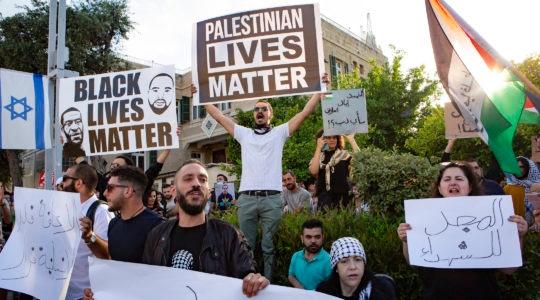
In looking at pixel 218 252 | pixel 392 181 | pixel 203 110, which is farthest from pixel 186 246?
pixel 203 110

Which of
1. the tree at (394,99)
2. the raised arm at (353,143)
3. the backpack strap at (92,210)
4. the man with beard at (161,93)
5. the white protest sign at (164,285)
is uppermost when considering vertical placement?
the tree at (394,99)

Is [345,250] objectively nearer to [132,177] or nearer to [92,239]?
[132,177]

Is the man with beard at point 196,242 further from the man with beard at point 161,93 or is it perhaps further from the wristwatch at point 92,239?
the man with beard at point 161,93

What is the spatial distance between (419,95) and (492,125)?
19730mm

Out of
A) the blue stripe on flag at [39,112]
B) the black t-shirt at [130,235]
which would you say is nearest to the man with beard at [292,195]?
the blue stripe on flag at [39,112]

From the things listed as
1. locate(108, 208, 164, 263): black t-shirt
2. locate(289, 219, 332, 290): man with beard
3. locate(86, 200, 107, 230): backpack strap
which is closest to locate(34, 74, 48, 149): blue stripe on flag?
locate(86, 200, 107, 230): backpack strap

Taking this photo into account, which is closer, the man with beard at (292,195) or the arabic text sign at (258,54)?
the arabic text sign at (258,54)

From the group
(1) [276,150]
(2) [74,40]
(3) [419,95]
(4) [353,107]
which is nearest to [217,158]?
(2) [74,40]

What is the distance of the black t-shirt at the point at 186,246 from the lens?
2713 millimetres

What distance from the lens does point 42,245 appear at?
3.25 m

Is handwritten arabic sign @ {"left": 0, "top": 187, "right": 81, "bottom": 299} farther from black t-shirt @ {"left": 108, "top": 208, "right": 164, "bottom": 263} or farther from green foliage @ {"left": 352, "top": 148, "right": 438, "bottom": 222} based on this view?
green foliage @ {"left": 352, "top": 148, "right": 438, "bottom": 222}

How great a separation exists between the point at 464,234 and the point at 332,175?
309 cm

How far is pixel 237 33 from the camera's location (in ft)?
18.2

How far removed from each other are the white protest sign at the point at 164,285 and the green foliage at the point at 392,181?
258 cm
